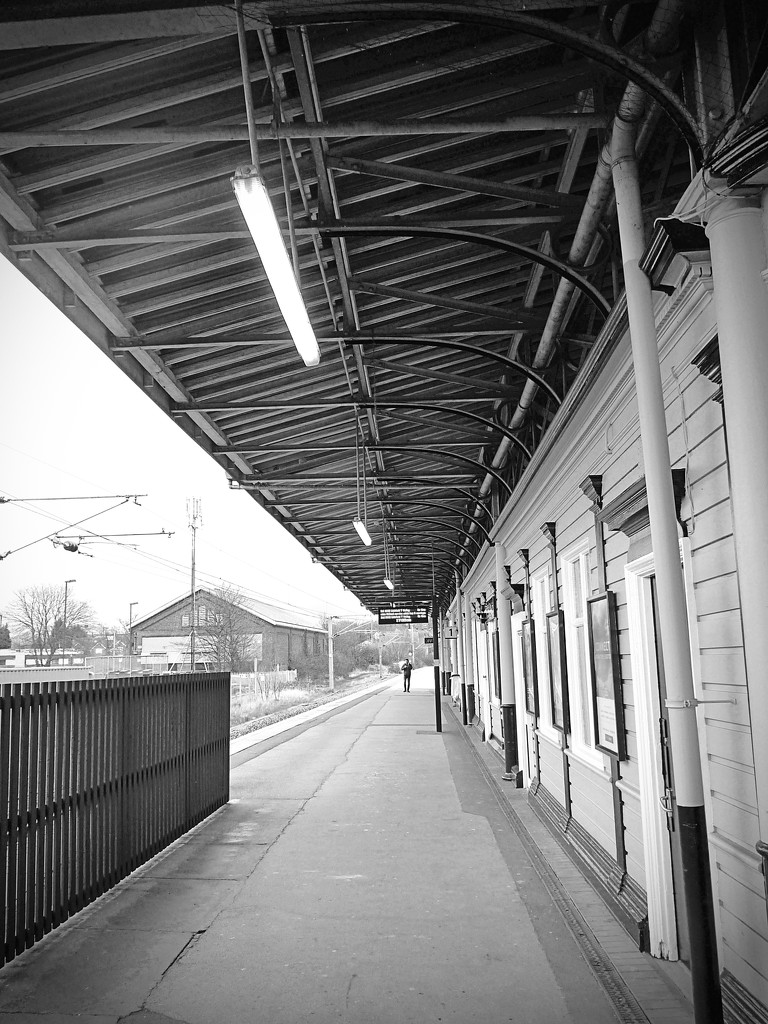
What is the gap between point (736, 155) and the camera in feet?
9.45

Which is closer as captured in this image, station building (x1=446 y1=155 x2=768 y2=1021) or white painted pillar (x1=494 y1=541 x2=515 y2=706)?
station building (x1=446 y1=155 x2=768 y2=1021)

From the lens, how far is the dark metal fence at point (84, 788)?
4.73 metres

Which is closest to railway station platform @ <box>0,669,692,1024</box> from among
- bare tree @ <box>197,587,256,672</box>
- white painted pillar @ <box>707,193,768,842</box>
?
white painted pillar @ <box>707,193,768,842</box>

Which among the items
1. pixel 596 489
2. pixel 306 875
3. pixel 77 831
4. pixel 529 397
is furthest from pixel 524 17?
pixel 306 875

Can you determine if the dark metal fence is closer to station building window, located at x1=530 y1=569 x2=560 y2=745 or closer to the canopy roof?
the canopy roof

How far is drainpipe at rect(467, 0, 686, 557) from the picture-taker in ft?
10.8

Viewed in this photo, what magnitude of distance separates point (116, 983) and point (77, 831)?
1495 millimetres

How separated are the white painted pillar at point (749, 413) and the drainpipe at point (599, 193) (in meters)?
0.86

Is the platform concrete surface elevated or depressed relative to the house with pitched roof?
depressed

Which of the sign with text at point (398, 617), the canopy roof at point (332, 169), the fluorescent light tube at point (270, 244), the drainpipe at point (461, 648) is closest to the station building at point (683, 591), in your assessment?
the canopy roof at point (332, 169)

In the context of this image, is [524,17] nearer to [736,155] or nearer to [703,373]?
[736,155]

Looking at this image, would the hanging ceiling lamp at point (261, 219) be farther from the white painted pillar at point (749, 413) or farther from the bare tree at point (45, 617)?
the bare tree at point (45, 617)

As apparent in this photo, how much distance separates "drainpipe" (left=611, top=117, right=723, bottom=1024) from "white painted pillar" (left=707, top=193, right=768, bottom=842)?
34 centimetres

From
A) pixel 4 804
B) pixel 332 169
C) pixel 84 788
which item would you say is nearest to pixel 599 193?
pixel 332 169
